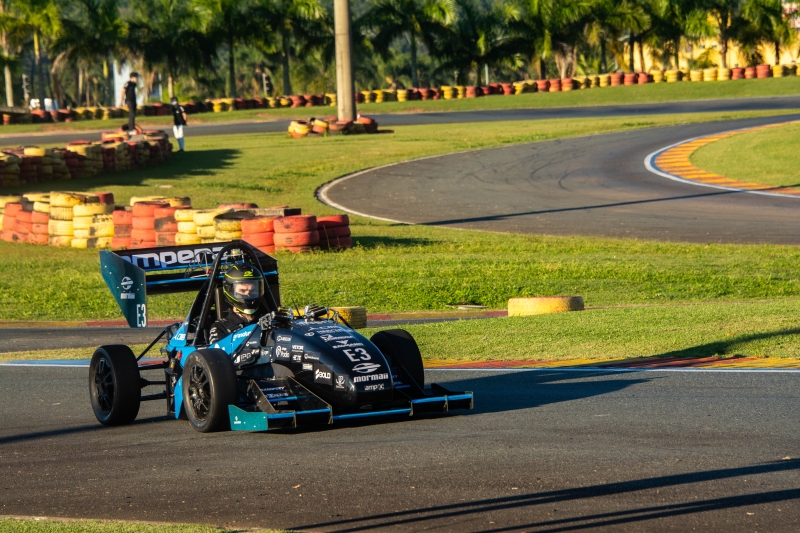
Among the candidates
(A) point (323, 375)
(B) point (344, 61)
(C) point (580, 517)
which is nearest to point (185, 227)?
(A) point (323, 375)

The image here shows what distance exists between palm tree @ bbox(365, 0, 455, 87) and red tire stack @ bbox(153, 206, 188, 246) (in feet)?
171

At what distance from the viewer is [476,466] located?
6.50m

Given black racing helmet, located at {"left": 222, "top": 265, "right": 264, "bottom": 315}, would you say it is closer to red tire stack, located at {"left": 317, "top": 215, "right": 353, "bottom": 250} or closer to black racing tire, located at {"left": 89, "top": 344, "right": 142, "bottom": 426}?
black racing tire, located at {"left": 89, "top": 344, "right": 142, "bottom": 426}

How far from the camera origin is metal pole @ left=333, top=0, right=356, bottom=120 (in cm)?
3891

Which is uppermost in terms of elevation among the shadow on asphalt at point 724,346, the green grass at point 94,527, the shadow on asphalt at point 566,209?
the green grass at point 94,527

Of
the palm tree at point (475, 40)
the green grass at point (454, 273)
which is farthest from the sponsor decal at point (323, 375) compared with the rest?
the palm tree at point (475, 40)

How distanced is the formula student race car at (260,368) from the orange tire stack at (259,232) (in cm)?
986

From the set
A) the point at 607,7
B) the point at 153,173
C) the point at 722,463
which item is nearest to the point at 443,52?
the point at 607,7

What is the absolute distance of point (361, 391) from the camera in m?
7.50

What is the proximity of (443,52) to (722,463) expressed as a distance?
69.4 m

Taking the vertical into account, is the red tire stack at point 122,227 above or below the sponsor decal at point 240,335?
below

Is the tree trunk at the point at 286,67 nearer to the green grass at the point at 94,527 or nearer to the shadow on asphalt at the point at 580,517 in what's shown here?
the green grass at the point at 94,527

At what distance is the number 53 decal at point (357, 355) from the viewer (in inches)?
298

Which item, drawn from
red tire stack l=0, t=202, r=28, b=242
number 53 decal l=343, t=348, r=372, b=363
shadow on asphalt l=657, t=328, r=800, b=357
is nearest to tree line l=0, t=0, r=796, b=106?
red tire stack l=0, t=202, r=28, b=242
